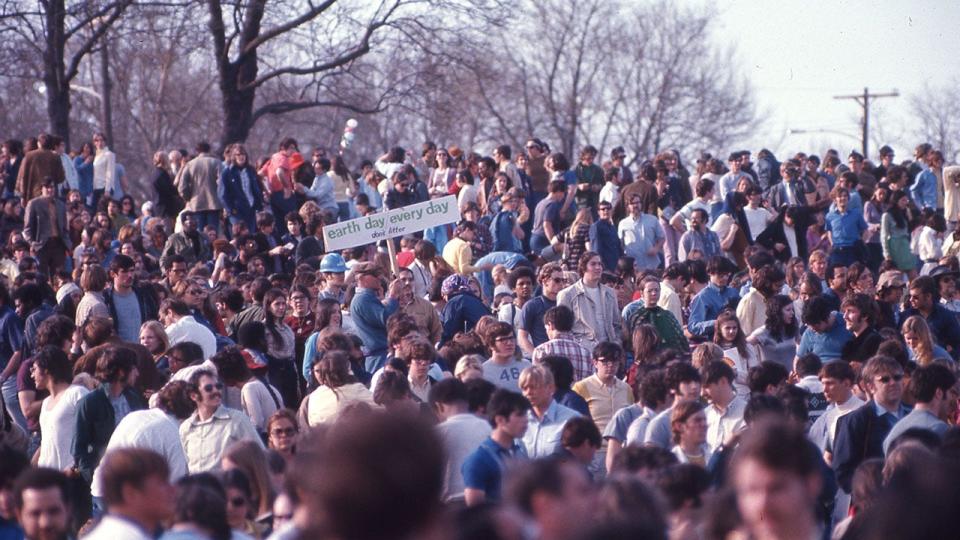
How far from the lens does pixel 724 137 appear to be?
55.9m

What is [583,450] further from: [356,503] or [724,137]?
[724,137]

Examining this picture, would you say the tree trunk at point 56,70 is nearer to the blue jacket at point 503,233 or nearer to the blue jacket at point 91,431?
the blue jacket at point 503,233

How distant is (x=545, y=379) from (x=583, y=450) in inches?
44.6

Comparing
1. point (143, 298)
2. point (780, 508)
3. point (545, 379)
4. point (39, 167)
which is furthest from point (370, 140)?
point (780, 508)

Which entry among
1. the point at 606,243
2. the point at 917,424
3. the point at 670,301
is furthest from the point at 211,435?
the point at 606,243

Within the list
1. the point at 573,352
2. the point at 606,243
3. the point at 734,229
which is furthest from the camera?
the point at 734,229

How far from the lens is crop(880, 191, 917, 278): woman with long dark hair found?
63.6 ft

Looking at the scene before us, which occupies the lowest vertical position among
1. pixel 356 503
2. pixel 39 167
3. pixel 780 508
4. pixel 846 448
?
pixel 846 448

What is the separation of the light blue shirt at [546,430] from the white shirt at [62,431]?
2.70 meters

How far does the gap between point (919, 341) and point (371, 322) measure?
14.1 ft

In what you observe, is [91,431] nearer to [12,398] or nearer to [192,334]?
[192,334]

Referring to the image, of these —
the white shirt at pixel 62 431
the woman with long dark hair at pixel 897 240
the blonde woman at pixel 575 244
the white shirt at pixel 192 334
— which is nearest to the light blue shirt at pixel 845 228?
the woman with long dark hair at pixel 897 240

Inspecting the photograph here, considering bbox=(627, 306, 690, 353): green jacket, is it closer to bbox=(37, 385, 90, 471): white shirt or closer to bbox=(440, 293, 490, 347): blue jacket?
bbox=(440, 293, 490, 347): blue jacket

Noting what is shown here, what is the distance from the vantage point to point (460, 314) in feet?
43.9
